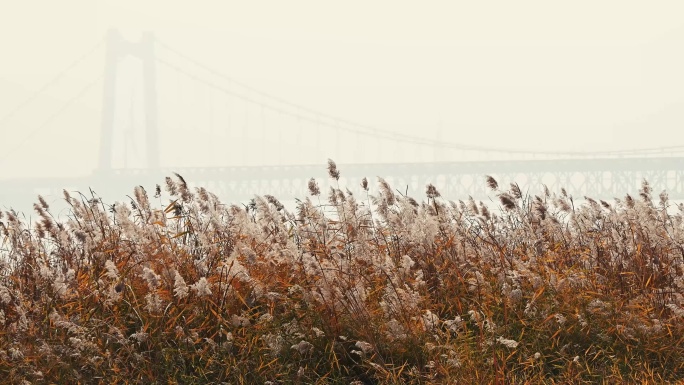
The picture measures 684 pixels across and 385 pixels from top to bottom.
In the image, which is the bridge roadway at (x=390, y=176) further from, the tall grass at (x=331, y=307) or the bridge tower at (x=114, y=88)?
the tall grass at (x=331, y=307)

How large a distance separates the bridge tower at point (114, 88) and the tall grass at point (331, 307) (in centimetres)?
5309

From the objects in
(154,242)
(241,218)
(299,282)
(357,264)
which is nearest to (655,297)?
(357,264)

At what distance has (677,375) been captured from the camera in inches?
180

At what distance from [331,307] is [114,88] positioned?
7031 cm

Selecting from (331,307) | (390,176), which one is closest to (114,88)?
(390,176)

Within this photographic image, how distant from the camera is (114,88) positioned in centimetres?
7131

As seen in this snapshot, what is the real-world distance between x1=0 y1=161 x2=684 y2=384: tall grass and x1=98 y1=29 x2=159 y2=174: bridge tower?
53091 mm

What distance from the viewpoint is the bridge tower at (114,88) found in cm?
5844

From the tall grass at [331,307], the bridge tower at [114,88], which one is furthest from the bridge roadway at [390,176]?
the tall grass at [331,307]

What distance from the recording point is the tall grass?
4289 millimetres

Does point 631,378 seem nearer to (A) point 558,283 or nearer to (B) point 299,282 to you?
(A) point 558,283

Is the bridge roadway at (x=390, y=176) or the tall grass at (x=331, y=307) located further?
the bridge roadway at (x=390, y=176)

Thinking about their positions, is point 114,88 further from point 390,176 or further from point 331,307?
point 331,307

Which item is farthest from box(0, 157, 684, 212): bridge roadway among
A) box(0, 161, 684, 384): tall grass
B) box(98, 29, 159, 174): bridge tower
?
box(0, 161, 684, 384): tall grass
